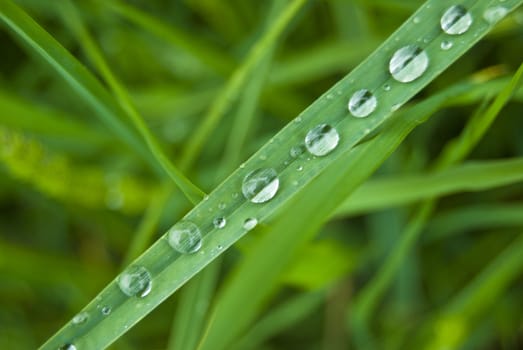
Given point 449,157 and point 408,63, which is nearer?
point 408,63

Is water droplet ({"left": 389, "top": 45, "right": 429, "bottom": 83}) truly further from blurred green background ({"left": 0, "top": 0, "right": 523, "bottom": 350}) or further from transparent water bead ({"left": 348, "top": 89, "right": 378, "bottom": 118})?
blurred green background ({"left": 0, "top": 0, "right": 523, "bottom": 350})

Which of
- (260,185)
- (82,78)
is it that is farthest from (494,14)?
(82,78)

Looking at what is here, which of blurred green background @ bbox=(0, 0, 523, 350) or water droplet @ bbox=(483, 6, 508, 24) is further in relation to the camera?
blurred green background @ bbox=(0, 0, 523, 350)

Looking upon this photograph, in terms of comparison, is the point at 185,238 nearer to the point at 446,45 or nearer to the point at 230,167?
the point at 446,45

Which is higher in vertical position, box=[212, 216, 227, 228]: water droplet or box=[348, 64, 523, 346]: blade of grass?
box=[348, 64, 523, 346]: blade of grass

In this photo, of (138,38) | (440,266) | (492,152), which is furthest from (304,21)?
(440,266)

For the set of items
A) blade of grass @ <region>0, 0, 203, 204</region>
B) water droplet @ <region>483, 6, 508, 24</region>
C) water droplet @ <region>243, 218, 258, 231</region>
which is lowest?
water droplet @ <region>243, 218, 258, 231</region>

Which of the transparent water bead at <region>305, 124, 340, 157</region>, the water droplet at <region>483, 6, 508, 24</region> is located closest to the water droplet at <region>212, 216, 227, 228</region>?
the transparent water bead at <region>305, 124, 340, 157</region>

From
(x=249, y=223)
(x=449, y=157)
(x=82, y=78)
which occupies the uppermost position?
(x=82, y=78)
